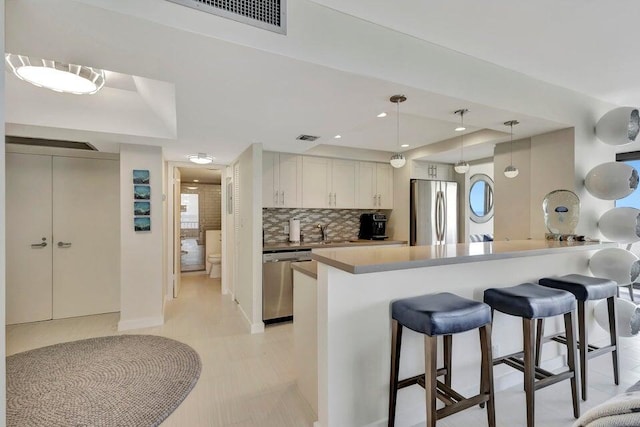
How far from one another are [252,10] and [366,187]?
366 centimetres

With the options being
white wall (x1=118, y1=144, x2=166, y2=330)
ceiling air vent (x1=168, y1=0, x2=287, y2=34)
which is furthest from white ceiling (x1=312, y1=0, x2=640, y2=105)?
white wall (x1=118, y1=144, x2=166, y2=330)

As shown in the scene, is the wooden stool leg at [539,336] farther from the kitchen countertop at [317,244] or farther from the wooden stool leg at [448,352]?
the kitchen countertop at [317,244]

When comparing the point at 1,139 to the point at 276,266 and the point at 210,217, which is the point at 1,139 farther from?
the point at 210,217

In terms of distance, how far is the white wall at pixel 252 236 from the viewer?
3.47 m

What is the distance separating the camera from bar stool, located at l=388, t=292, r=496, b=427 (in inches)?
59.0

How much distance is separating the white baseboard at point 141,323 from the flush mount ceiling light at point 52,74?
8.80 ft

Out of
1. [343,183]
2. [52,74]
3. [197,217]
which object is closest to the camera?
[52,74]

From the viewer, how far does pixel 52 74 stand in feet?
5.71

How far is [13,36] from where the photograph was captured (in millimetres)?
1367

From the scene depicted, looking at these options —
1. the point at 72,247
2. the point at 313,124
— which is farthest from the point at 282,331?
the point at 72,247

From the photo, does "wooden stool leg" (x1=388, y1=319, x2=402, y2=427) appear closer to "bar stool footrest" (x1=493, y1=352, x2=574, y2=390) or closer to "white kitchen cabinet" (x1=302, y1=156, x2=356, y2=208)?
"bar stool footrest" (x1=493, y1=352, x2=574, y2=390)

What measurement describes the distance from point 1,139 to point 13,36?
632mm

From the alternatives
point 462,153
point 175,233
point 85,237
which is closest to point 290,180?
point 175,233

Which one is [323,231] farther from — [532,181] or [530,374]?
[530,374]
